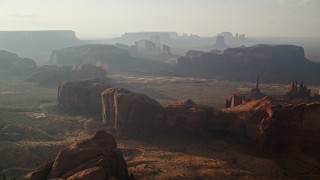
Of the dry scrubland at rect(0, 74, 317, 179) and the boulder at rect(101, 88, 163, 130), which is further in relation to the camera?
the boulder at rect(101, 88, 163, 130)

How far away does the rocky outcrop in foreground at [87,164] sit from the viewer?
117 feet

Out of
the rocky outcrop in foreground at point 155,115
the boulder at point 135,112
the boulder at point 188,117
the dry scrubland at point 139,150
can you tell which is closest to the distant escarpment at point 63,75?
the dry scrubland at point 139,150

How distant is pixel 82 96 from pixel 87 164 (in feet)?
181

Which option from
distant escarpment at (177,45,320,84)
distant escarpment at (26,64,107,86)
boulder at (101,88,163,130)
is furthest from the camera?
distant escarpment at (177,45,320,84)

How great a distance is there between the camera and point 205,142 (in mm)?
62875

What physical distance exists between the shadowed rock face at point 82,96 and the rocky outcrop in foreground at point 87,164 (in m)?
45.6

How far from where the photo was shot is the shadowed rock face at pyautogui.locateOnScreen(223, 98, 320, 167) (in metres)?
52.1

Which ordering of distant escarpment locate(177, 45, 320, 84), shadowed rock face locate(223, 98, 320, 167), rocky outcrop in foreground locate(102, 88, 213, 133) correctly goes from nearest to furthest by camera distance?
shadowed rock face locate(223, 98, 320, 167), rocky outcrop in foreground locate(102, 88, 213, 133), distant escarpment locate(177, 45, 320, 84)

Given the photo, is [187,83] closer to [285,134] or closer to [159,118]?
[159,118]

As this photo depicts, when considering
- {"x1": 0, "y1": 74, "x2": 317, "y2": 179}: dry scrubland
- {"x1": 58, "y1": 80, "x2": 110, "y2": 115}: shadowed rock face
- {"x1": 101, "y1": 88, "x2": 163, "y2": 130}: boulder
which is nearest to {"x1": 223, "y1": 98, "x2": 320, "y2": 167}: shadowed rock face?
{"x1": 0, "y1": 74, "x2": 317, "y2": 179}: dry scrubland

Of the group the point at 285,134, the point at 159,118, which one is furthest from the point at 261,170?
the point at 159,118

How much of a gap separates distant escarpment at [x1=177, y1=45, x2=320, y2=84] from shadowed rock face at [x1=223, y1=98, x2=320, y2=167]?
110467mm

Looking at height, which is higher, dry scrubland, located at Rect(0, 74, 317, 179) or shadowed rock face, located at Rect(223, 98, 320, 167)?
shadowed rock face, located at Rect(223, 98, 320, 167)

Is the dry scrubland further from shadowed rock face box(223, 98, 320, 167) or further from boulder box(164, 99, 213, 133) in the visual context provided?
shadowed rock face box(223, 98, 320, 167)
